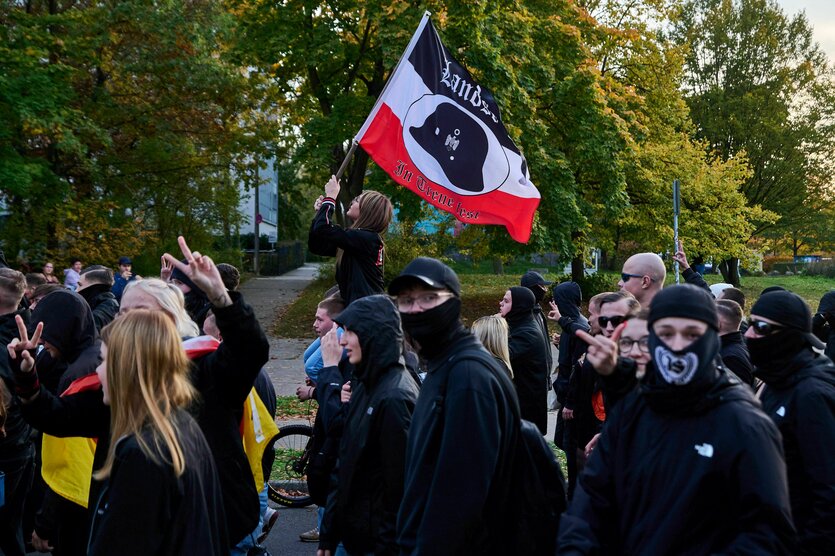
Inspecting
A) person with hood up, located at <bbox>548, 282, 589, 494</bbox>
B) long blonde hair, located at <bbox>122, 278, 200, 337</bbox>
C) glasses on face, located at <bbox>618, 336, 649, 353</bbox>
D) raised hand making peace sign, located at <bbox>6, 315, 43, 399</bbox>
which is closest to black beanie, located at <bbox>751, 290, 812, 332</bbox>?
glasses on face, located at <bbox>618, 336, 649, 353</bbox>

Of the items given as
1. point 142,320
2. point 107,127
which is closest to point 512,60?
point 107,127

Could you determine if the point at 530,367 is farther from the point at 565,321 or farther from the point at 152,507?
the point at 152,507

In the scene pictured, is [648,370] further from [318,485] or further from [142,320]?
[318,485]

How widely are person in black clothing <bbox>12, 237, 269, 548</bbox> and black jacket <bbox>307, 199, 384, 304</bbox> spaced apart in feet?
6.09

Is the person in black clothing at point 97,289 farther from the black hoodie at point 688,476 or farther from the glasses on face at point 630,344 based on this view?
the black hoodie at point 688,476

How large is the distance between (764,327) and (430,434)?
174cm

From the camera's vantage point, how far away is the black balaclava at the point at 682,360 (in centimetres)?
280

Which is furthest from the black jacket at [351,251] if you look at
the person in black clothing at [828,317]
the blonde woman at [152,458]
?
the person in black clothing at [828,317]

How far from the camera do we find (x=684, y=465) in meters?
2.74

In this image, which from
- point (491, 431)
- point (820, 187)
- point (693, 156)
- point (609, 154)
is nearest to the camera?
point (491, 431)

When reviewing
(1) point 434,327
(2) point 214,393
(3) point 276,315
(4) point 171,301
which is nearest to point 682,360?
(1) point 434,327

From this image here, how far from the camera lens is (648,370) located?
116 inches

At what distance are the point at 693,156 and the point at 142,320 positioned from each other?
29.4 meters

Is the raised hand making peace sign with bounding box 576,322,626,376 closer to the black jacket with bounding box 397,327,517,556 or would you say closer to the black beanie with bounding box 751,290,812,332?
the black jacket with bounding box 397,327,517,556
